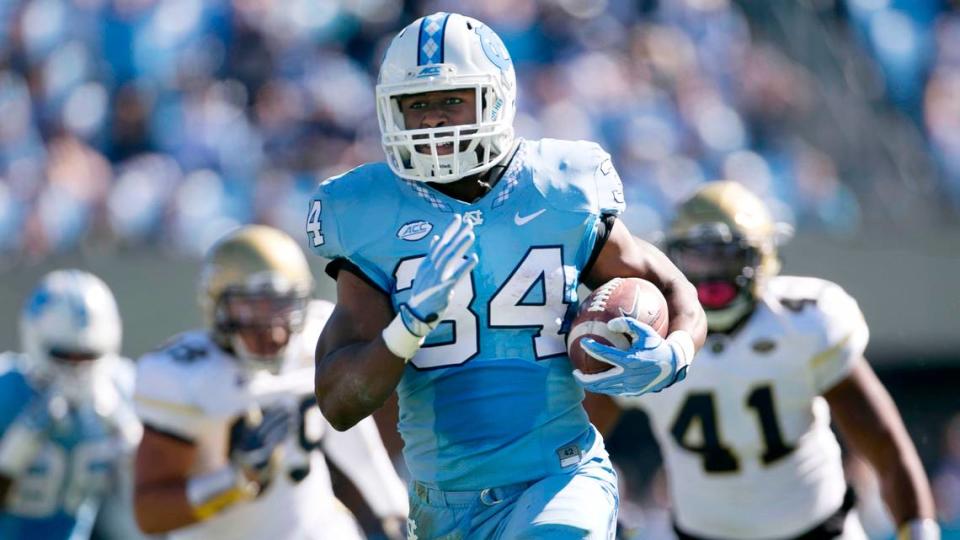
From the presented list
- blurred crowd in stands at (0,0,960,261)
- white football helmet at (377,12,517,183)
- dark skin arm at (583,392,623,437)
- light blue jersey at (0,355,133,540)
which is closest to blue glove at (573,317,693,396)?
white football helmet at (377,12,517,183)

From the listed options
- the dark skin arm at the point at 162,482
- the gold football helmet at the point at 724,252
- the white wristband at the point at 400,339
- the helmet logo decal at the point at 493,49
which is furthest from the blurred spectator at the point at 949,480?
the white wristband at the point at 400,339

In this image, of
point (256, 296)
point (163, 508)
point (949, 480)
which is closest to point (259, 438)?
point (163, 508)

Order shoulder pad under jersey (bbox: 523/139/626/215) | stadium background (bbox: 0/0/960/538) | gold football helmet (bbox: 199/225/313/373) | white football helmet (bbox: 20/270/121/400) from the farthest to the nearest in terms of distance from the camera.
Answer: stadium background (bbox: 0/0/960/538), white football helmet (bbox: 20/270/121/400), gold football helmet (bbox: 199/225/313/373), shoulder pad under jersey (bbox: 523/139/626/215)

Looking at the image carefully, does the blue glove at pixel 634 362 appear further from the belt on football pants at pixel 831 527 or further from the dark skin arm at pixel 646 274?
the belt on football pants at pixel 831 527

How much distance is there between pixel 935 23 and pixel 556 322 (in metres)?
7.16

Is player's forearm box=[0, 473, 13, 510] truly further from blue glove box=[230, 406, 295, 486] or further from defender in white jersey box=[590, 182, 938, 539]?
defender in white jersey box=[590, 182, 938, 539]

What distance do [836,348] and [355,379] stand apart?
2401 millimetres

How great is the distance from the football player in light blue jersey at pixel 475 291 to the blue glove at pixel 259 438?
1678mm

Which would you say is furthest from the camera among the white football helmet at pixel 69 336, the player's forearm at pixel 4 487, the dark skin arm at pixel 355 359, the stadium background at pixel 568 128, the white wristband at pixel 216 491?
the stadium background at pixel 568 128

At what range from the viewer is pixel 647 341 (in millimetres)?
3010

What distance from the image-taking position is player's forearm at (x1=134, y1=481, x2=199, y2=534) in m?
4.86

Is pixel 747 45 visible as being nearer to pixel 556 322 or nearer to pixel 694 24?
pixel 694 24

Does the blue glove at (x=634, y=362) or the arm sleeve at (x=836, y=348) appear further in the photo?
the arm sleeve at (x=836, y=348)

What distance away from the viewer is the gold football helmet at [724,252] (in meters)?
5.18
